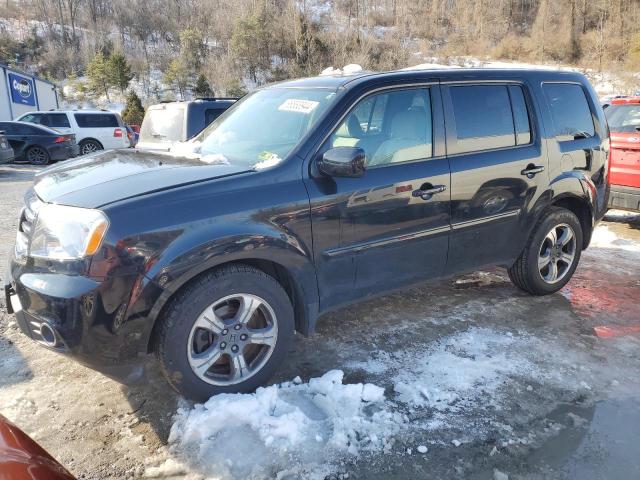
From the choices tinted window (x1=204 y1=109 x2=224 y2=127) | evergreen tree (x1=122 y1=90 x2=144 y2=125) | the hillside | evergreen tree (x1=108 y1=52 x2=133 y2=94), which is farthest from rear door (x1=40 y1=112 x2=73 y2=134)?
evergreen tree (x1=108 y1=52 x2=133 y2=94)

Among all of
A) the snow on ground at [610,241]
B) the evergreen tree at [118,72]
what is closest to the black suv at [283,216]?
the snow on ground at [610,241]

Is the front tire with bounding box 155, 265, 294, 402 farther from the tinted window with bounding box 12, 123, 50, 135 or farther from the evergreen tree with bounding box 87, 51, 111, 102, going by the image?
the evergreen tree with bounding box 87, 51, 111, 102

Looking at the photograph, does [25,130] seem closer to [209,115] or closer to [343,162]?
[209,115]

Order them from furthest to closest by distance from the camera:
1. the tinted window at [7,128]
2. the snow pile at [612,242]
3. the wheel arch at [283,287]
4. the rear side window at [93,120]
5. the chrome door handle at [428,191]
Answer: the rear side window at [93,120] < the tinted window at [7,128] < the snow pile at [612,242] < the chrome door handle at [428,191] < the wheel arch at [283,287]

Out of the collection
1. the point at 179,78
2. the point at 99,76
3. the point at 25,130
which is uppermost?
the point at 99,76

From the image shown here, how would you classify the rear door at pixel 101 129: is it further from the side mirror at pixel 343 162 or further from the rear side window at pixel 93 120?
the side mirror at pixel 343 162

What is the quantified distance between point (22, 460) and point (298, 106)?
2.61 metres

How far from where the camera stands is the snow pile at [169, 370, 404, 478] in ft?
8.10

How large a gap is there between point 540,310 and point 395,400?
203cm

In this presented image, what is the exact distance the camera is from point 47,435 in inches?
105

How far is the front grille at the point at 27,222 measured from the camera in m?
2.78

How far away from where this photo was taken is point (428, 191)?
346 cm

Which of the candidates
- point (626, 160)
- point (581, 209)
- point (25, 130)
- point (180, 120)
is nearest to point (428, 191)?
point (581, 209)

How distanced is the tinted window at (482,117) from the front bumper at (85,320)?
2448mm
